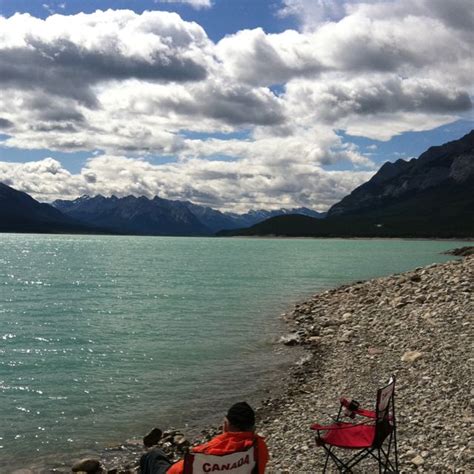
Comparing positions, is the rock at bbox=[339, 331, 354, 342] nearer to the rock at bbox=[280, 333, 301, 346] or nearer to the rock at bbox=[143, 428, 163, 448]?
the rock at bbox=[280, 333, 301, 346]

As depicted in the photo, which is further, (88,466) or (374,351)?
(374,351)

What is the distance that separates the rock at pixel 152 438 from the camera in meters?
13.8

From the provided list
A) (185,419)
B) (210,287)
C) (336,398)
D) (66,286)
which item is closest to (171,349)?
(185,419)

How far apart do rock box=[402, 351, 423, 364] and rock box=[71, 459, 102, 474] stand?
10903 mm

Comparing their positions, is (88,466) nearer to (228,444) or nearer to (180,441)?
(180,441)

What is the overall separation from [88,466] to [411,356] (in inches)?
453

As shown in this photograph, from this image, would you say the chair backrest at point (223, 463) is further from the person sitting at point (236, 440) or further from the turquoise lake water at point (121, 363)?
the turquoise lake water at point (121, 363)

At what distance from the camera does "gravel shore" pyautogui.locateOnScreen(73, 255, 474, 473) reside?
35.5 ft

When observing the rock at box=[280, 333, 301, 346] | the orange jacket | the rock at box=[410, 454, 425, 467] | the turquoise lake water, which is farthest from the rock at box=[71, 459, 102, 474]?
the rock at box=[280, 333, 301, 346]

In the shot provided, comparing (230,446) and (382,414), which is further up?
(230,446)

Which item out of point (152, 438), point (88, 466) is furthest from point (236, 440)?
point (152, 438)

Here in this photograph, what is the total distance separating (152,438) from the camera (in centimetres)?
1383

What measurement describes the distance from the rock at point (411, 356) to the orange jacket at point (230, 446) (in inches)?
475

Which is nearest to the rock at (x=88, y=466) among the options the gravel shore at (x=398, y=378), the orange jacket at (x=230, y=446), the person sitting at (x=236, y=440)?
the gravel shore at (x=398, y=378)
